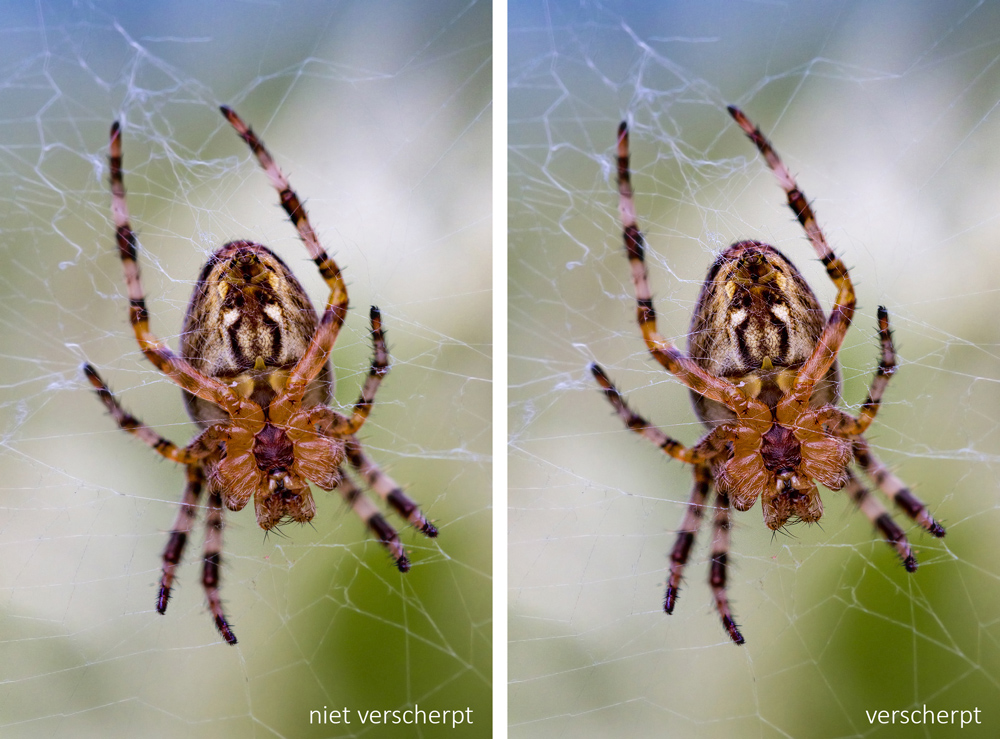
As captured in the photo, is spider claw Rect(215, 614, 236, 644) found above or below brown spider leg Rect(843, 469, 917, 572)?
below

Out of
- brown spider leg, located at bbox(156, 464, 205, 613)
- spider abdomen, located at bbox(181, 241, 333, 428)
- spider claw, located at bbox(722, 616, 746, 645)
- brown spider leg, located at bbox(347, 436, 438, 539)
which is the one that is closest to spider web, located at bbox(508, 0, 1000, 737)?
spider claw, located at bbox(722, 616, 746, 645)

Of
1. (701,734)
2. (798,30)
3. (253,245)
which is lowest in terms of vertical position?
(701,734)

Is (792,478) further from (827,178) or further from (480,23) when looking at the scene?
(480,23)

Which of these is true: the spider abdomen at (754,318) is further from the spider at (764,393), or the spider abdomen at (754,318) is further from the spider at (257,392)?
the spider at (257,392)

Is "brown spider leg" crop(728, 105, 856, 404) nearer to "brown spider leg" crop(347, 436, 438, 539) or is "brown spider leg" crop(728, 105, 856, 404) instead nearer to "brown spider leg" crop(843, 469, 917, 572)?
"brown spider leg" crop(843, 469, 917, 572)

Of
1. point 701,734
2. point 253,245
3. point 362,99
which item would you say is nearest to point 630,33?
point 362,99

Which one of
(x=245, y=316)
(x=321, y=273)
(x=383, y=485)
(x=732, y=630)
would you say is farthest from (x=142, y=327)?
(x=732, y=630)
